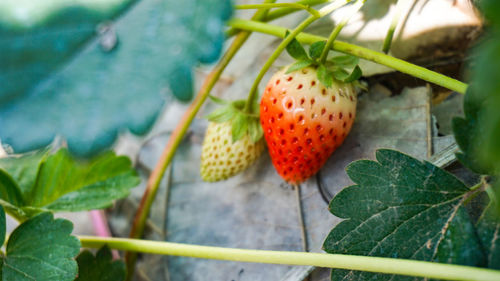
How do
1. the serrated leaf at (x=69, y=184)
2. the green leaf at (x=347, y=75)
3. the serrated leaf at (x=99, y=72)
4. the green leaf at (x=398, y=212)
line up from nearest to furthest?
the serrated leaf at (x=99, y=72), the green leaf at (x=398, y=212), the green leaf at (x=347, y=75), the serrated leaf at (x=69, y=184)

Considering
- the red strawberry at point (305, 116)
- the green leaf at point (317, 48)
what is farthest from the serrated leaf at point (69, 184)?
the green leaf at point (317, 48)

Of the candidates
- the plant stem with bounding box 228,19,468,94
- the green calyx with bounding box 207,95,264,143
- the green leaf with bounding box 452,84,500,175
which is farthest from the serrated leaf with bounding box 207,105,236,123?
the green leaf with bounding box 452,84,500,175

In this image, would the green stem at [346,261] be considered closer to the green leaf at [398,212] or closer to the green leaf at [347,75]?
the green leaf at [398,212]

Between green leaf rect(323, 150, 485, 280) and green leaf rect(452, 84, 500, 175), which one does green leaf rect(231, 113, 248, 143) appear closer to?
green leaf rect(323, 150, 485, 280)

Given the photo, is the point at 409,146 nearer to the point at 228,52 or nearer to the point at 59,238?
the point at 228,52

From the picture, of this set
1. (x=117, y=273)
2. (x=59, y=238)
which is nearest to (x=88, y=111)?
(x=59, y=238)

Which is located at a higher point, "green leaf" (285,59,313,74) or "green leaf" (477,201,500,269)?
"green leaf" (285,59,313,74)
